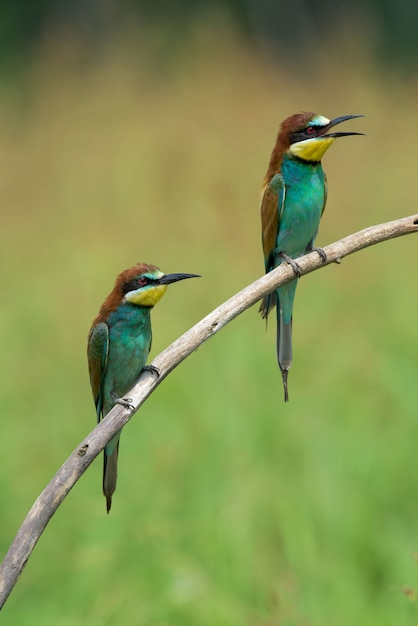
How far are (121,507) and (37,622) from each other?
0.44 meters

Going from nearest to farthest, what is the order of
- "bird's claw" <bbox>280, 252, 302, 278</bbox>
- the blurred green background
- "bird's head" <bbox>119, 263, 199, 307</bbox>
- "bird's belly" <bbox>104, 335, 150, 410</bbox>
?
"bird's claw" <bbox>280, 252, 302, 278</bbox> < "bird's head" <bbox>119, 263, 199, 307</bbox> < "bird's belly" <bbox>104, 335, 150, 410</bbox> < the blurred green background

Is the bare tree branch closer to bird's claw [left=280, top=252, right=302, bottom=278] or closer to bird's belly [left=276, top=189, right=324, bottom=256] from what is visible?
bird's claw [left=280, top=252, right=302, bottom=278]

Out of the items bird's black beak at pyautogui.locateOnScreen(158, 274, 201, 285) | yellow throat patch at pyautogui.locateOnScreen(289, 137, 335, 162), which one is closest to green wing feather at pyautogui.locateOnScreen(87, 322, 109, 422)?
bird's black beak at pyautogui.locateOnScreen(158, 274, 201, 285)

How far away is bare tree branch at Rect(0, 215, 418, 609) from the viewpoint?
1.39 meters

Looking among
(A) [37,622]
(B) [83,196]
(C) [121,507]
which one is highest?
(B) [83,196]

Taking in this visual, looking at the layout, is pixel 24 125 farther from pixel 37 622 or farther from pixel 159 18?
pixel 37 622

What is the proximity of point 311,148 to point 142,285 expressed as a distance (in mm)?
477

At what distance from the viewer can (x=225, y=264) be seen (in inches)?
209

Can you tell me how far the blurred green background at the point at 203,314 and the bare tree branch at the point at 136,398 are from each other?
1.81 ft

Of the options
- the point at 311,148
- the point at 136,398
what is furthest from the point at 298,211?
the point at 136,398

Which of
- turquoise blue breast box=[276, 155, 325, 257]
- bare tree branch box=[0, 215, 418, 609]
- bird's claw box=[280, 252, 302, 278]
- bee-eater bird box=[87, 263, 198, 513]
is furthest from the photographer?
turquoise blue breast box=[276, 155, 325, 257]

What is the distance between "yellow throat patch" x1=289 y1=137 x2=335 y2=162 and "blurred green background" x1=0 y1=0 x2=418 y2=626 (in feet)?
3.08

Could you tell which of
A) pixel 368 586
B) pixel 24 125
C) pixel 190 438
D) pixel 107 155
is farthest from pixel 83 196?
pixel 368 586

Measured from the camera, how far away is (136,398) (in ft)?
5.09
